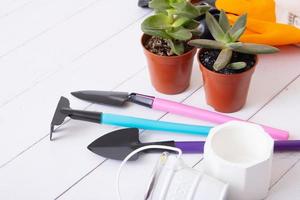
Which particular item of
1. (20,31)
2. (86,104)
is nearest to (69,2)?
(20,31)

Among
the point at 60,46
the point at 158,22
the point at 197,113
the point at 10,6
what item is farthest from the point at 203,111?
the point at 10,6

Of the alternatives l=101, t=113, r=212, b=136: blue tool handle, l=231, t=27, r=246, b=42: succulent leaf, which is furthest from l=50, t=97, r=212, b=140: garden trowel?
l=231, t=27, r=246, b=42: succulent leaf

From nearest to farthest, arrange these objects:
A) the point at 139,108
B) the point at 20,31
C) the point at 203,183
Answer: the point at 203,183 → the point at 139,108 → the point at 20,31

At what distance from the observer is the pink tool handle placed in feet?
1.76

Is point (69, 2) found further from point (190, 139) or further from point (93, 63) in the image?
point (190, 139)

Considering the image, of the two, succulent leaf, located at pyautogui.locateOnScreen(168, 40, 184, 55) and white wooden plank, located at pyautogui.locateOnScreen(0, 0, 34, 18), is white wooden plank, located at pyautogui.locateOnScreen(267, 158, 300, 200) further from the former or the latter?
white wooden plank, located at pyautogui.locateOnScreen(0, 0, 34, 18)

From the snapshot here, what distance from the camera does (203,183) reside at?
454mm

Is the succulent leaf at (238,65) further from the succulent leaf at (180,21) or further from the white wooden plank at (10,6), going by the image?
the white wooden plank at (10,6)

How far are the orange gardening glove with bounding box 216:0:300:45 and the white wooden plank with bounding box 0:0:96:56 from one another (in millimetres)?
240

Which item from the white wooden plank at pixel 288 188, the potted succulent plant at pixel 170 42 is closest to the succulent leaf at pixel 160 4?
the potted succulent plant at pixel 170 42

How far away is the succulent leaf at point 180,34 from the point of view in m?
0.55

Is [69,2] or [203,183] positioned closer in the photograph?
[203,183]

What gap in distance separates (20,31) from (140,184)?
13.6 inches

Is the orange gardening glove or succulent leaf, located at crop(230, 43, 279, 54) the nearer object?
succulent leaf, located at crop(230, 43, 279, 54)
